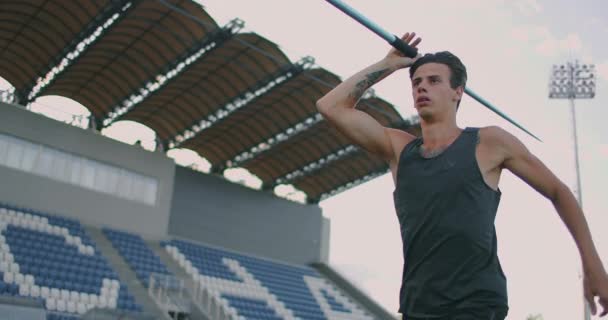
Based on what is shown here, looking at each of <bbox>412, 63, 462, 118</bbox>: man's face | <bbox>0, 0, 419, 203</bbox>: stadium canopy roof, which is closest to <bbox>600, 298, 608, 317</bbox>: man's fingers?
<bbox>412, 63, 462, 118</bbox>: man's face

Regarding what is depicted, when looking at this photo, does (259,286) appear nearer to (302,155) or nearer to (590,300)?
(302,155)

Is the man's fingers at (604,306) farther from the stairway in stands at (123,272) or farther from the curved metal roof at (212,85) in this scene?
the curved metal roof at (212,85)

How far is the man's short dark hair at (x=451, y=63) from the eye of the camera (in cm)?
290

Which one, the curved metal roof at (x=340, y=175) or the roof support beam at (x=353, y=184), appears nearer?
the curved metal roof at (x=340, y=175)

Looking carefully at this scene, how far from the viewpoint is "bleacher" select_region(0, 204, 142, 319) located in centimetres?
1958

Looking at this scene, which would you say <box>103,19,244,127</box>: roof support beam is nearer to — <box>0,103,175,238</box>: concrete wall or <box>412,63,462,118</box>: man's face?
<box>0,103,175,238</box>: concrete wall

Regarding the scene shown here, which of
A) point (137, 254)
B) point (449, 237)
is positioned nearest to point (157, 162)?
point (137, 254)

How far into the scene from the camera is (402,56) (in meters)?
3.29

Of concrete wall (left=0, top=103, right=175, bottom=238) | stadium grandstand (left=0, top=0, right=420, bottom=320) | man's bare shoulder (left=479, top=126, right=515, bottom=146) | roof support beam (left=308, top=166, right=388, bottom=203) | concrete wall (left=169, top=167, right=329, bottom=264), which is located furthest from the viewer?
roof support beam (left=308, top=166, right=388, bottom=203)

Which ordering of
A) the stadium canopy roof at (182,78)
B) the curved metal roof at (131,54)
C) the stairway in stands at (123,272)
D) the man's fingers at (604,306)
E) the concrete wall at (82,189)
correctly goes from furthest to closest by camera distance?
the concrete wall at (82,189)
the stadium canopy roof at (182,78)
the curved metal roof at (131,54)
the stairway in stands at (123,272)
the man's fingers at (604,306)

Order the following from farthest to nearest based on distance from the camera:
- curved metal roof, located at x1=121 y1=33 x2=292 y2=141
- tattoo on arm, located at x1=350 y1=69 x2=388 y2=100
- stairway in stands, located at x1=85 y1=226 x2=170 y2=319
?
curved metal roof, located at x1=121 y1=33 x2=292 y2=141 → stairway in stands, located at x1=85 y1=226 x2=170 y2=319 → tattoo on arm, located at x1=350 y1=69 x2=388 y2=100

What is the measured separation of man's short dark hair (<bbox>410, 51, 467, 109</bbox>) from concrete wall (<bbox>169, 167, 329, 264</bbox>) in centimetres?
2797

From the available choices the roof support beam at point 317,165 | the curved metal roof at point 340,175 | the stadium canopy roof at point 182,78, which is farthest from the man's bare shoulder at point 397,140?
the curved metal roof at point 340,175

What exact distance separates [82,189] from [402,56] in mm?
24600
